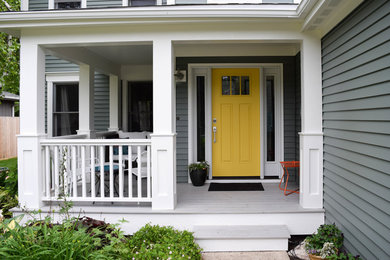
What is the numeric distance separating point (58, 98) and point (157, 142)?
4.31 metres

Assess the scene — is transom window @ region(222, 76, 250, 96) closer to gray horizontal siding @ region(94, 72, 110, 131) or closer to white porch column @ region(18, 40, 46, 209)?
gray horizontal siding @ region(94, 72, 110, 131)

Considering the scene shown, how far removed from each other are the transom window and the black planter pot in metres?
1.48

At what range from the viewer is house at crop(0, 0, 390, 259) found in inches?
105

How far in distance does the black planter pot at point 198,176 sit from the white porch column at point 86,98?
2127 millimetres

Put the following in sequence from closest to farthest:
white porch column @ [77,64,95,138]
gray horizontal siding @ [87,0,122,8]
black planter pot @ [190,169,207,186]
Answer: black planter pot @ [190,169,207,186] < white porch column @ [77,64,95,138] < gray horizontal siding @ [87,0,122,8]

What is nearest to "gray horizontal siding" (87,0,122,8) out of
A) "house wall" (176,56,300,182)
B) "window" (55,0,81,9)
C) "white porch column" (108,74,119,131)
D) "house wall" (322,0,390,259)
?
"window" (55,0,81,9)

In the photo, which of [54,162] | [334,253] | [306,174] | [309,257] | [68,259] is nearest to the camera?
[68,259]

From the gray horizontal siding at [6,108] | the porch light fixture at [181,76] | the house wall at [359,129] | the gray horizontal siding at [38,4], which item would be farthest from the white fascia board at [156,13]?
the gray horizontal siding at [6,108]

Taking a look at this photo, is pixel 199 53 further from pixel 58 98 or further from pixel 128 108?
pixel 58 98

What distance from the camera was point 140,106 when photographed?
6609mm

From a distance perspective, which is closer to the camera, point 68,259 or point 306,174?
point 68,259

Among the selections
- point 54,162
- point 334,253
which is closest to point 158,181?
point 54,162

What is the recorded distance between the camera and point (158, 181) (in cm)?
356

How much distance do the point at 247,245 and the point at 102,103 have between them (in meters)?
4.59
